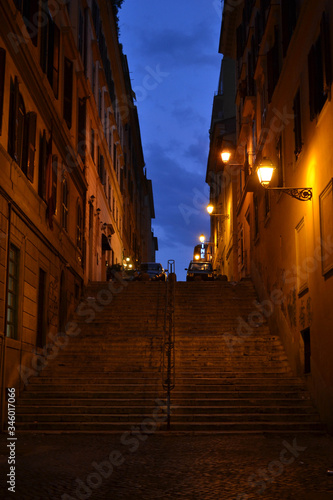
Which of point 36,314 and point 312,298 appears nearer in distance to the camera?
point 312,298

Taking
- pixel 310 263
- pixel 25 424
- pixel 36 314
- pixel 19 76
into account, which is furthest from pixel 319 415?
pixel 19 76

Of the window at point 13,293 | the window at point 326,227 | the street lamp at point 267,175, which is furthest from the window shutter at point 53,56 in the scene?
the window at point 326,227

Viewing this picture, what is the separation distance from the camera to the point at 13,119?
42.7 ft

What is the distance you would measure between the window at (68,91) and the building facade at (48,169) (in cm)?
3

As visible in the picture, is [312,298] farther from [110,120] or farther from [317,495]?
[110,120]

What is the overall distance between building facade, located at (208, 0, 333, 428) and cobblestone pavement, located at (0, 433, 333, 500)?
92.7 inches

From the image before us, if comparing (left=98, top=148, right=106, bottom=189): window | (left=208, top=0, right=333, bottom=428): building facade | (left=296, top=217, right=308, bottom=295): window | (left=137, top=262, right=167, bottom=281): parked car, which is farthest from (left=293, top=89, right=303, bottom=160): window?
(left=137, top=262, right=167, bottom=281): parked car

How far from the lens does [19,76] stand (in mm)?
13969

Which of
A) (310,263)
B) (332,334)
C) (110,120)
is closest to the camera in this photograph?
(332,334)

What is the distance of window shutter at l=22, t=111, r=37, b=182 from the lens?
1437 centimetres

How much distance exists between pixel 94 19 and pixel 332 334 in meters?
22.6

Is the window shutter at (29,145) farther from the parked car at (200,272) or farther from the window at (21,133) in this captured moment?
the parked car at (200,272)

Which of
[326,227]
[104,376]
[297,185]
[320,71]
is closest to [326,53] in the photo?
[320,71]

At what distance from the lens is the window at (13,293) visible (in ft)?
43.3
